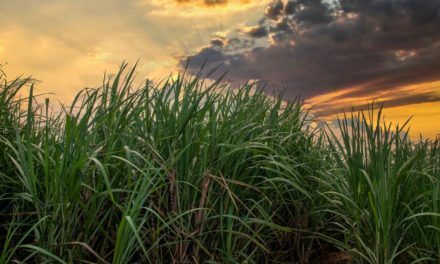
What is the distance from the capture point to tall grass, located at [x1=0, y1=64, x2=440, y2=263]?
257 cm

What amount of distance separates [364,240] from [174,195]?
1.18 m

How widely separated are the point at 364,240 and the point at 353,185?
33 centimetres

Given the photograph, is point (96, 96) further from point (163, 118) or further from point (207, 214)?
point (207, 214)

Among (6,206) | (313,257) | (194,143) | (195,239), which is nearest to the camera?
(195,239)

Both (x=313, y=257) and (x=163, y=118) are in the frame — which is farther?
(x=313, y=257)

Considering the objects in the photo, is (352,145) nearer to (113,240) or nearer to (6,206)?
(113,240)

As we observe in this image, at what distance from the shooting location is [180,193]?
2861 millimetres

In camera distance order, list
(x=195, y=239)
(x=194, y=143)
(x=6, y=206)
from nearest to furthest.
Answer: (x=195, y=239)
(x=194, y=143)
(x=6, y=206)

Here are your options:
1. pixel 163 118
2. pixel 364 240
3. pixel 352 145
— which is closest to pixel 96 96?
pixel 163 118

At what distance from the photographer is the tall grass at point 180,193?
2.57 meters

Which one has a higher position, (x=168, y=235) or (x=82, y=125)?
(x=82, y=125)

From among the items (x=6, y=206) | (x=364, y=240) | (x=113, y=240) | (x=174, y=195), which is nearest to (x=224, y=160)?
(x=174, y=195)

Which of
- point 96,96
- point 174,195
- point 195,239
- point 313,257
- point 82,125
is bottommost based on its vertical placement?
point 313,257

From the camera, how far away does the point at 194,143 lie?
2.96 meters
